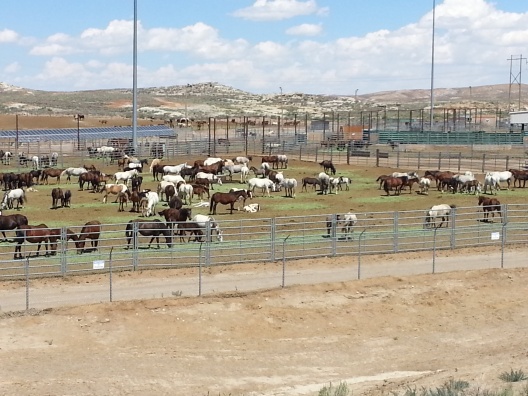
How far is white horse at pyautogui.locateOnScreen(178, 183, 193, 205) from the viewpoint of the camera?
3516 centimetres

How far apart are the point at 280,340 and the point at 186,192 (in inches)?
724

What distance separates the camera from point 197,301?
19.2 m

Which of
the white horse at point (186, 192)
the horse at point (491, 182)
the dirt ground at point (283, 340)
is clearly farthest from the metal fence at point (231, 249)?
the horse at point (491, 182)

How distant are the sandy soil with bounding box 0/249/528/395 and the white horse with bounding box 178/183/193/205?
1315 cm

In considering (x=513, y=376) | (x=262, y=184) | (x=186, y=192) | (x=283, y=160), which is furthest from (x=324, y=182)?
(x=513, y=376)

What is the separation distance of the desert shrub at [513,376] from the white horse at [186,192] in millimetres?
23906

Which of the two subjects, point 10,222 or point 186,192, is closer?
point 10,222

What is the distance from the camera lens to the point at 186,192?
35.2 m

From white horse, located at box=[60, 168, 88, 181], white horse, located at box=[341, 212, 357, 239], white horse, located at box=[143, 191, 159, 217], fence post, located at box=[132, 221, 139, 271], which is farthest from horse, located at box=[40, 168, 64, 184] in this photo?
fence post, located at box=[132, 221, 139, 271]

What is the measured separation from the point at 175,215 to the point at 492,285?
11138 mm

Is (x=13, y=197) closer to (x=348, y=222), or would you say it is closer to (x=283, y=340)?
(x=348, y=222)

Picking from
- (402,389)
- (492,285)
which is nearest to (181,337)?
(402,389)

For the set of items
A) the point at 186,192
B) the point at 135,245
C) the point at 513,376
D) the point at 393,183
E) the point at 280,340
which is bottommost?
the point at 280,340

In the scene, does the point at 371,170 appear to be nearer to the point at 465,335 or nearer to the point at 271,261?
the point at 271,261
